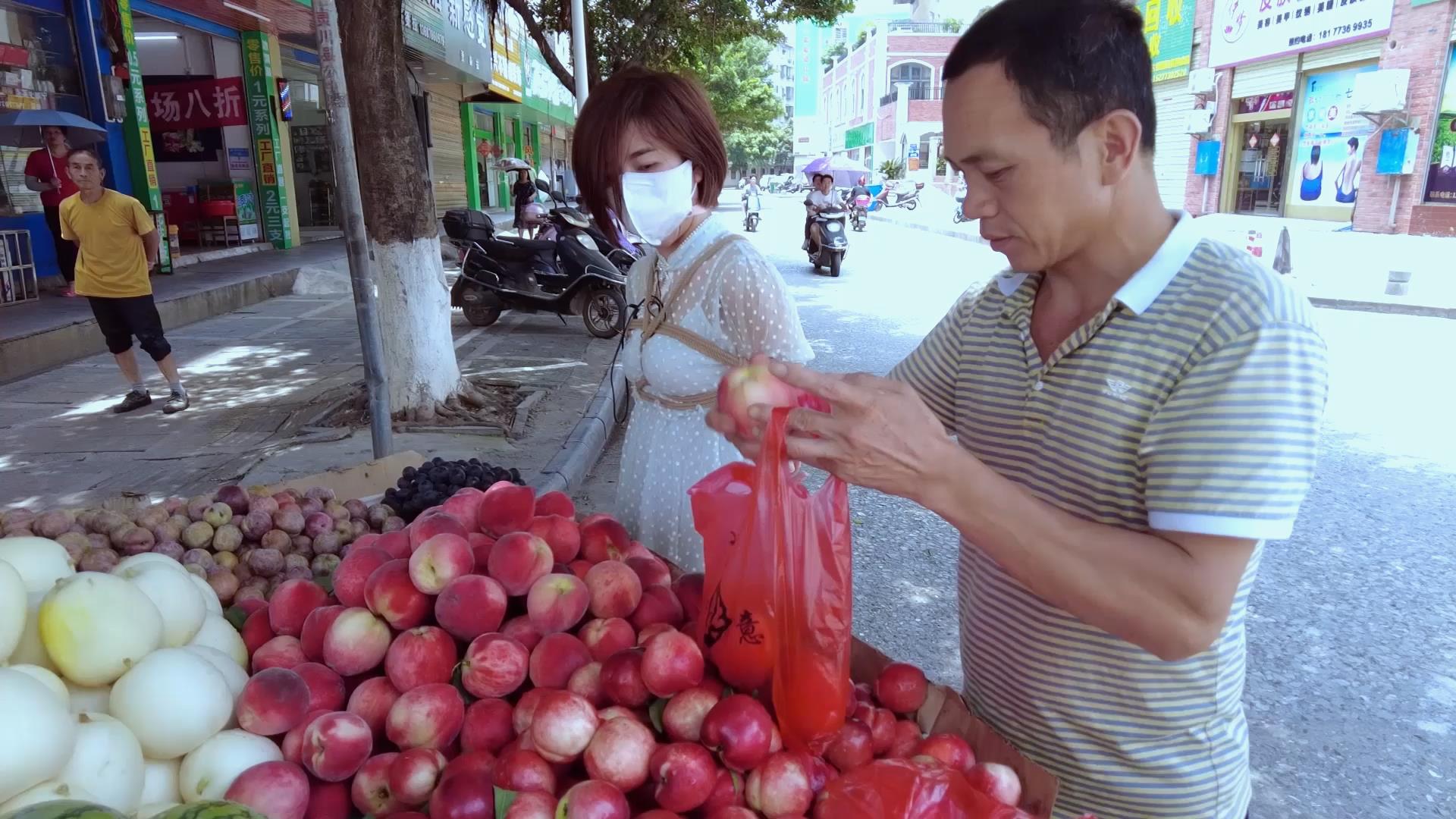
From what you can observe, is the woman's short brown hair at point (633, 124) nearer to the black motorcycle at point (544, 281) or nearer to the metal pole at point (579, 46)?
the black motorcycle at point (544, 281)

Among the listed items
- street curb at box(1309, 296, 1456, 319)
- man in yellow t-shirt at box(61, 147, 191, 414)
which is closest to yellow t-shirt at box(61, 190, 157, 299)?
man in yellow t-shirt at box(61, 147, 191, 414)

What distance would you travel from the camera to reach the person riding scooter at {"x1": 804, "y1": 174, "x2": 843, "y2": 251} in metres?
13.8

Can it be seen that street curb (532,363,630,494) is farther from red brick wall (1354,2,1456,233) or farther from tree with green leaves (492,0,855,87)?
red brick wall (1354,2,1456,233)

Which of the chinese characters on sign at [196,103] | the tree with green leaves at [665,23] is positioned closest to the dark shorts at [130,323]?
the tree with green leaves at [665,23]

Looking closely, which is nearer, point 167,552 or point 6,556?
point 6,556

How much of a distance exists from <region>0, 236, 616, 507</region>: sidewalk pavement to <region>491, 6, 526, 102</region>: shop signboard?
8672 mm

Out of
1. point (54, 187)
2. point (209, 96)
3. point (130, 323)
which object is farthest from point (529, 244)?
point (209, 96)

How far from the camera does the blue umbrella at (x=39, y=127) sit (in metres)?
7.64

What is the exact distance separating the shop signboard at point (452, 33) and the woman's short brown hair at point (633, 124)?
9.02m

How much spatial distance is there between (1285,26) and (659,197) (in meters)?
21.8

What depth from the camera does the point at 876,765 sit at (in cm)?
113

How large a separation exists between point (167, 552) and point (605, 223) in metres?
1.39

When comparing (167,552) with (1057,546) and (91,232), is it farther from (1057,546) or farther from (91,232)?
(91,232)

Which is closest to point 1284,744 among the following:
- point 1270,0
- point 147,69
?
point 147,69
